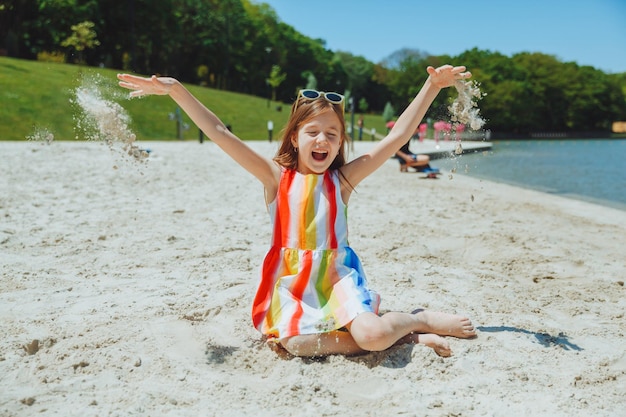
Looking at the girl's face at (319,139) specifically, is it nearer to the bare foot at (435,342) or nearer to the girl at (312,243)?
the girl at (312,243)

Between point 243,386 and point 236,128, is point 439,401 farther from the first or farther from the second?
point 236,128

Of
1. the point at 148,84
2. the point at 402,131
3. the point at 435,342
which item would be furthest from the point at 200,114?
the point at 435,342

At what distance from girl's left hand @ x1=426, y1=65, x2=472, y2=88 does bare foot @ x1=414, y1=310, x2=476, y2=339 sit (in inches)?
54.0

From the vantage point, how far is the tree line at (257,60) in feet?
165

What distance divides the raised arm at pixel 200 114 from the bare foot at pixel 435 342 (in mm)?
1243

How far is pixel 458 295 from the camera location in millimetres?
4098

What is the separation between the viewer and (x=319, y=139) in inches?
123

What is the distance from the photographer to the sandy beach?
248 cm

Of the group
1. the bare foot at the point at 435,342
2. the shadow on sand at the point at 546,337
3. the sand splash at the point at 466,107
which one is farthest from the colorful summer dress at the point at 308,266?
the sand splash at the point at 466,107

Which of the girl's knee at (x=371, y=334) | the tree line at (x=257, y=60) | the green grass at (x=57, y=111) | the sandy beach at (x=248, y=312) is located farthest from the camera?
the tree line at (x=257, y=60)

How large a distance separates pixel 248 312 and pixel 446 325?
49.8 inches

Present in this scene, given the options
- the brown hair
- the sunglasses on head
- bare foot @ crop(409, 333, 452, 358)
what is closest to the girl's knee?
bare foot @ crop(409, 333, 452, 358)

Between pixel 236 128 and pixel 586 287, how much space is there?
3495 cm

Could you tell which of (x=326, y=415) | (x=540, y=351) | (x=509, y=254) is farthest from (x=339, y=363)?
(x=509, y=254)
